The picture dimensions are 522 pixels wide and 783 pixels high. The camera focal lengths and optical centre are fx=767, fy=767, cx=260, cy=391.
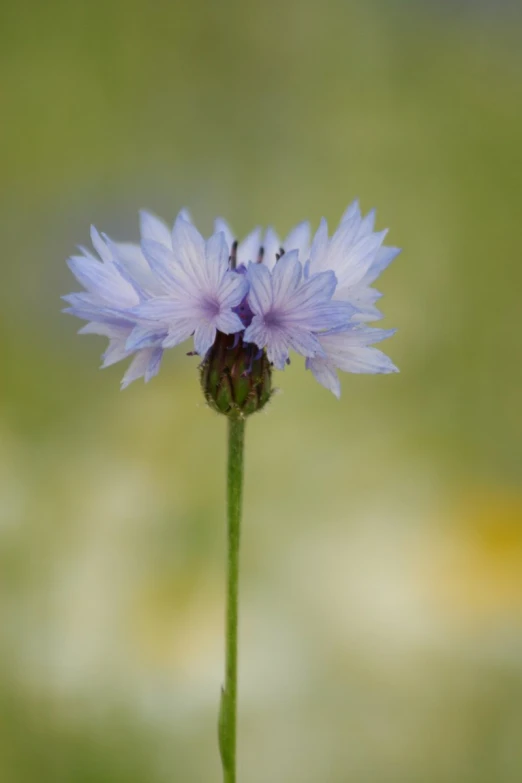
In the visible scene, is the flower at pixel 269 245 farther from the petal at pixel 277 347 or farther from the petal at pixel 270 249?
the petal at pixel 277 347

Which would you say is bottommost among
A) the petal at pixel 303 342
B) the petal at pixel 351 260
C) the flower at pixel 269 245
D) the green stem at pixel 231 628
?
the green stem at pixel 231 628

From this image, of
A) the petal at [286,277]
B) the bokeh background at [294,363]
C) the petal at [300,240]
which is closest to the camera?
the petal at [286,277]

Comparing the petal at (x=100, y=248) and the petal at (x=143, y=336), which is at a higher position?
the petal at (x=100, y=248)

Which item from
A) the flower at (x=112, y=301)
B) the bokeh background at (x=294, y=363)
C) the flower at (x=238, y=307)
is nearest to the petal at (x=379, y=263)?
the flower at (x=238, y=307)

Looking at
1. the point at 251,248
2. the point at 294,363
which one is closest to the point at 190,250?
the point at 251,248

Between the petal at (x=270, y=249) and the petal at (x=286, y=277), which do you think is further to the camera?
the petal at (x=270, y=249)

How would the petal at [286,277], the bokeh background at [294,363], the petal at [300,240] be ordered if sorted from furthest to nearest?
the bokeh background at [294,363]
the petal at [300,240]
the petal at [286,277]
